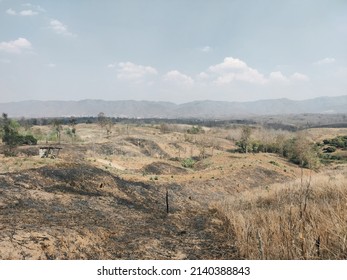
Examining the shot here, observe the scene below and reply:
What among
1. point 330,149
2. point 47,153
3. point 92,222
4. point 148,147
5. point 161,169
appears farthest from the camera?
point 330,149

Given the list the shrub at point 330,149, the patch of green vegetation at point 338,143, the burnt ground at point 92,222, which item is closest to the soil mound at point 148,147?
the shrub at point 330,149

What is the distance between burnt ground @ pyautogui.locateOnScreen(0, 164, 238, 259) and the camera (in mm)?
8056

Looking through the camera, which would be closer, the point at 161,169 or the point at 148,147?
the point at 161,169

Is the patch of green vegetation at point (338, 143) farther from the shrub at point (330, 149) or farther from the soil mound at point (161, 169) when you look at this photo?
the soil mound at point (161, 169)

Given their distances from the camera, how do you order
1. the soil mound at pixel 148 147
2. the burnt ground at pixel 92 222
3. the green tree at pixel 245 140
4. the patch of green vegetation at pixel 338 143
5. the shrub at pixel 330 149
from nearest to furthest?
the burnt ground at pixel 92 222, the soil mound at pixel 148 147, the green tree at pixel 245 140, the shrub at pixel 330 149, the patch of green vegetation at pixel 338 143

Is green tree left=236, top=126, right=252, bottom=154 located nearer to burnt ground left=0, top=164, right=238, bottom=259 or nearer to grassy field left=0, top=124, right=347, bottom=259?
grassy field left=0, top=124, right=347, bottom=259

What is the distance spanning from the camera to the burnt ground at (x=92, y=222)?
8056mm

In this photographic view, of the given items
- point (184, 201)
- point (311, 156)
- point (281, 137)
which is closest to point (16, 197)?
point (184, 201)

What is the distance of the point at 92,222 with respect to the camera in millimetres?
11109

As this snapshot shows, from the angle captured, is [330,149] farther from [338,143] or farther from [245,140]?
[245,140]

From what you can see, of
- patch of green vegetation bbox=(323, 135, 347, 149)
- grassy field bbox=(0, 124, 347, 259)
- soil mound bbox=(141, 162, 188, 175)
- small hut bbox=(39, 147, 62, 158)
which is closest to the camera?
grassy field bbox=(0, 124, 347, 259)

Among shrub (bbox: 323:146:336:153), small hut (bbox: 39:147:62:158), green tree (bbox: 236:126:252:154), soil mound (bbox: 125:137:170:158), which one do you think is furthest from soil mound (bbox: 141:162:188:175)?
shrub (bbox: 323:146:336:153)

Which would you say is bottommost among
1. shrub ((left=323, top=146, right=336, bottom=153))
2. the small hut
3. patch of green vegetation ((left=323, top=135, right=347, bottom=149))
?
shrub ((left=323, top=146, right=336, bottom=153))

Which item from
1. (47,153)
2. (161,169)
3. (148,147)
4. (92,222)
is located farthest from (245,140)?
(92,222)
